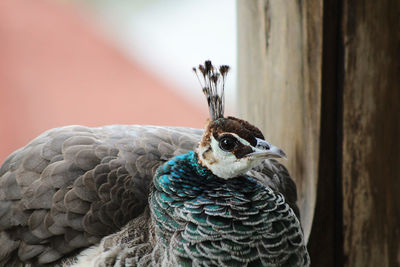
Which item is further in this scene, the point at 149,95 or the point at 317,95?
the point at 149,95

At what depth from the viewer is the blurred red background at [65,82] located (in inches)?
171

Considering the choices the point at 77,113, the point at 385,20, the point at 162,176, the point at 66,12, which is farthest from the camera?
the point at 66,12

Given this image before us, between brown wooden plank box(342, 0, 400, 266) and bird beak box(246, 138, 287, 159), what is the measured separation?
410 millimetres

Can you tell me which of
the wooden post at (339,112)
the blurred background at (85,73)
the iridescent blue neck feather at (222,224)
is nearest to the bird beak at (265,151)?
the iridescent blue neck feather at (222,224)

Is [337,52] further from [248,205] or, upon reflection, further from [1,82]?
[1,82]

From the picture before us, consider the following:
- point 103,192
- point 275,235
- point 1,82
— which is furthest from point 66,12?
point 275,235

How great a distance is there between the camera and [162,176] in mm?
1575

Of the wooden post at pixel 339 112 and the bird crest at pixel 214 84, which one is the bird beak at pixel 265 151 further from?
the wooden post at pixel 339 112

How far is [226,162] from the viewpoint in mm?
1508

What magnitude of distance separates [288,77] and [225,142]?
455 millimetres

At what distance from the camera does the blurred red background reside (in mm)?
4348

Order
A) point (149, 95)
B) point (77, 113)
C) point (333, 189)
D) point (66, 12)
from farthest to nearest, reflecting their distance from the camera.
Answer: point (66, 12), point (149, 95), point (77, 113), point (333, 189)

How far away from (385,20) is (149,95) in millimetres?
3224

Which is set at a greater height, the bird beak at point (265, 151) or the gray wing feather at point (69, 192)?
the bird beak at point (265, 151)
